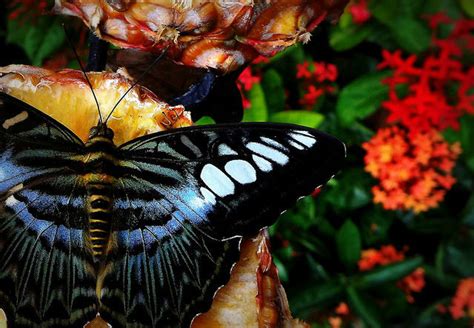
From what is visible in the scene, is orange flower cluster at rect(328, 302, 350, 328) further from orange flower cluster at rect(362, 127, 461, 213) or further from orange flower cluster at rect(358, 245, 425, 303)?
orange flower cluster at rect(362, 127, 461, 213)

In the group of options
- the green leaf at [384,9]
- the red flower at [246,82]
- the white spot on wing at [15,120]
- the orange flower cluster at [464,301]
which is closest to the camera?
the white spot on wing at [15,120]

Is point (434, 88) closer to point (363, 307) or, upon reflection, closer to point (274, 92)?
point (274, 92)

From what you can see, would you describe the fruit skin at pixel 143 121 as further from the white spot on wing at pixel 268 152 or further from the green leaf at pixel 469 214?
the green leaf at pixel 469 214

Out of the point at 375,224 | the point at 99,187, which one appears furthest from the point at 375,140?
the point at 99,187

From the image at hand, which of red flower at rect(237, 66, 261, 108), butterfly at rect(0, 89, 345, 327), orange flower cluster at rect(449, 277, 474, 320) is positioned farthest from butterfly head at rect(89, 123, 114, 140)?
orange flower cluster at rect(449, 277, 474, 320)

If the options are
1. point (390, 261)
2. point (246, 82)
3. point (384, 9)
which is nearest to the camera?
point (246, 82)

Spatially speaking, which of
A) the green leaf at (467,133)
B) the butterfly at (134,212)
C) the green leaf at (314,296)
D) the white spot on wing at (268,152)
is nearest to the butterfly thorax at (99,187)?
the butterfly at (134,212)

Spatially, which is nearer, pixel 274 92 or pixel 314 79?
pixel 274 92
